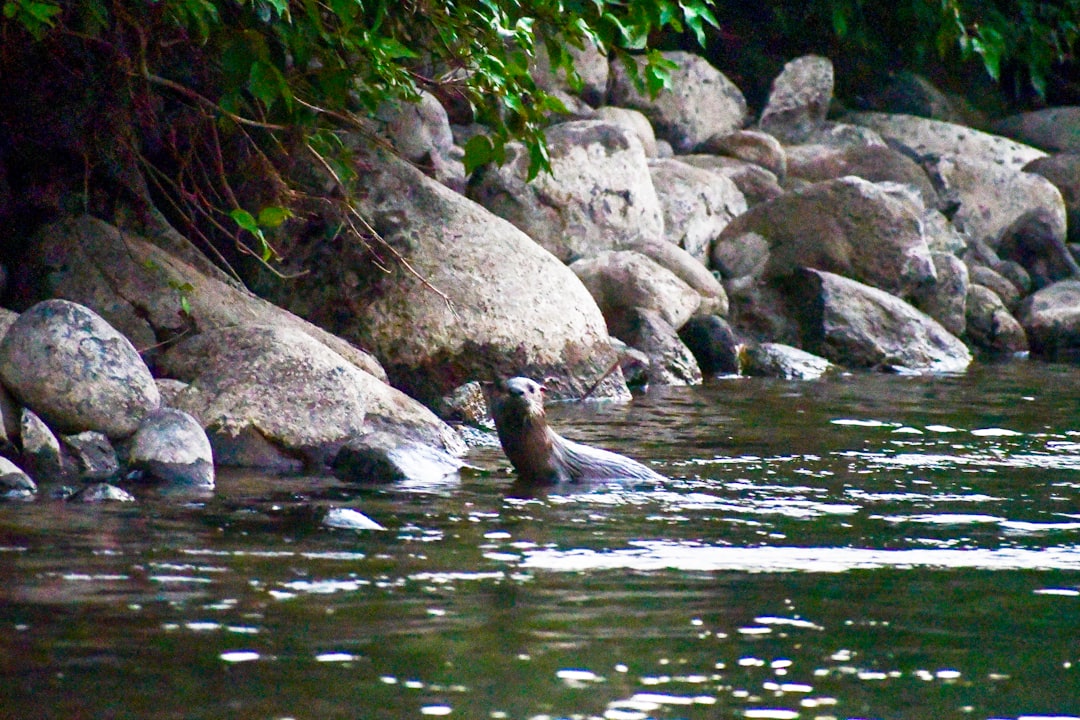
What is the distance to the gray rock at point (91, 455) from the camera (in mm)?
7242

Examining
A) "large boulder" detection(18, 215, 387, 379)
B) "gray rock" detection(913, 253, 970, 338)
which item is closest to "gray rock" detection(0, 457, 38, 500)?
"large boulder" detection(18, 215, 387, 379)

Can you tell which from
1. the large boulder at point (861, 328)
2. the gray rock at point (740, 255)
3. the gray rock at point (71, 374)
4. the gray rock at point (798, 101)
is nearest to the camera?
the gray rock at point (71, 374)

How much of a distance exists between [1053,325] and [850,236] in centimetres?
285

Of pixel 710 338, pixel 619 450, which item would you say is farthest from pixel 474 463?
pixel 710 338

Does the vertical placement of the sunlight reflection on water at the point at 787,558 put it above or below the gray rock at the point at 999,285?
below

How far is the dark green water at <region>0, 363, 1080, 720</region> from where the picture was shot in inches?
145

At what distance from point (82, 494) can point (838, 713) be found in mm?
3713

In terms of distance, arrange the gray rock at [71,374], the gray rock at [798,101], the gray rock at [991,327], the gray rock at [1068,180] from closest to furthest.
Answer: the gray rock at [71,374] → the gray rock at [991,327] → the gray rock at [1068,180] → the gray rock at [798,101]

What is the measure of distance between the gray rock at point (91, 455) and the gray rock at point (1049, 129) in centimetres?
2006

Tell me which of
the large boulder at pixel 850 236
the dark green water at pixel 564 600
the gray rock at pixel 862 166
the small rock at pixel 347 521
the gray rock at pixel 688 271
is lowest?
the dark green water at pixel 564 600

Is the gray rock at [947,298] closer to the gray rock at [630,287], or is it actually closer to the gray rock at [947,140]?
the gray rock at [630,287]

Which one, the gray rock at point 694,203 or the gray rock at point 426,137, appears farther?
the gray rock at point 694,203

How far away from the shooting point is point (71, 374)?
24.7 feet

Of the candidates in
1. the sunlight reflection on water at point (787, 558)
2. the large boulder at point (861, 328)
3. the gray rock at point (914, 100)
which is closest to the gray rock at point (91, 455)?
the sunlight reflection on water at point (787, 558)
